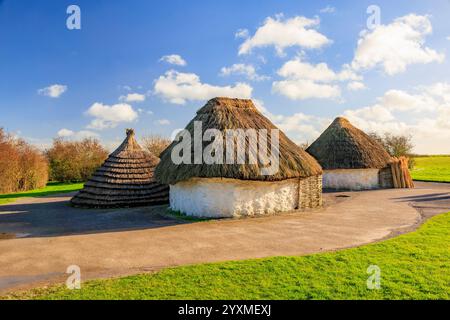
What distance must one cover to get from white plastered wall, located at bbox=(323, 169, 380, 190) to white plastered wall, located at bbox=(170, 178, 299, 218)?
34.2ft

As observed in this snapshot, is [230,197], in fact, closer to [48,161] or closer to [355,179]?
[355,179]

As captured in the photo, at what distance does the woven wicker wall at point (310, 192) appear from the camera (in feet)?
47.0

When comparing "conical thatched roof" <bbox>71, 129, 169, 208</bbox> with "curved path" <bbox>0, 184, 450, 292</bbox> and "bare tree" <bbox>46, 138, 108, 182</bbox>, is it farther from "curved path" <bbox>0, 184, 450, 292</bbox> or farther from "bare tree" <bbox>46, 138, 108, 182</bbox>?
"bare tree" <bbox>46, 138, 108, 182</bbox>

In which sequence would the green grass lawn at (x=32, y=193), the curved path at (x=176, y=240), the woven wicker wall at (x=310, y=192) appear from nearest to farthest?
the curved path at (x=176, y=240)
the woven wicker wall at (x=310, y=192)
the green grass lawn at (x=32, y=193)

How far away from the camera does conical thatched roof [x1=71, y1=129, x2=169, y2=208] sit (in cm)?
1606

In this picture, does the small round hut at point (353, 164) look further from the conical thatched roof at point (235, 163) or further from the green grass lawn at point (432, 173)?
the conical thatched roof at point (235, 163)

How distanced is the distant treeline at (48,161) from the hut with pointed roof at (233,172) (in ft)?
32.6

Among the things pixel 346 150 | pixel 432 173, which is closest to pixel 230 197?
pixel 346 150

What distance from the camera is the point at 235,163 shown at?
12.7m

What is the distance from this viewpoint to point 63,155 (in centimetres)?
3506

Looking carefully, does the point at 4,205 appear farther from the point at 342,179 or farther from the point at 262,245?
the point at 342,179

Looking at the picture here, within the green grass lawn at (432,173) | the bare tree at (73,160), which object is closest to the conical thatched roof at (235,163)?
the green grass lawn at (432,173)

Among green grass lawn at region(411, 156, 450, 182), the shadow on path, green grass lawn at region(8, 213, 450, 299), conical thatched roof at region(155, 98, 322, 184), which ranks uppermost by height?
conical thatched roof at region(155, 98, 322, 184)

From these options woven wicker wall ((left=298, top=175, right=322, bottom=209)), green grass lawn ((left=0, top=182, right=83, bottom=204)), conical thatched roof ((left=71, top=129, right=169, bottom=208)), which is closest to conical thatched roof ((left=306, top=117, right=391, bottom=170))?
woven wicker wall ((left=298, top=175, right=322, bottom=209))
